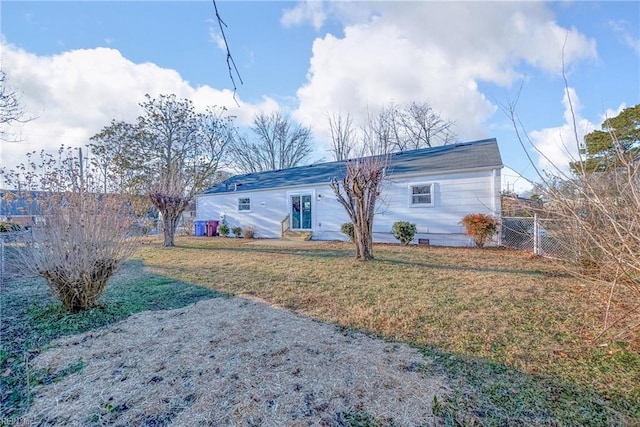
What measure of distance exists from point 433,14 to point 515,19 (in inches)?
62.4

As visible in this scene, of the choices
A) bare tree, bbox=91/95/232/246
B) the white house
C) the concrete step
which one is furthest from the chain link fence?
bare tree, bbox=91/95/232/246

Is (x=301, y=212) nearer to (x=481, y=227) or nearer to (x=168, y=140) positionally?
(x=481, y=227)

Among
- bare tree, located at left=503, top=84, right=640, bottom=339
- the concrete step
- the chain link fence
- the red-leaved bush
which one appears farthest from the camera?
the concrete step

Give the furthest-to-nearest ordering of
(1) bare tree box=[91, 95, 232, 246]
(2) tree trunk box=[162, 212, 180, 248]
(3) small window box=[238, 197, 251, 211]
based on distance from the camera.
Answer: (1) bare tree box=[91, 95, 232, 246]
(3) small window box=[238, 197, 251, 211]
(2) tree trunk box=[162, 212, 180, 248]

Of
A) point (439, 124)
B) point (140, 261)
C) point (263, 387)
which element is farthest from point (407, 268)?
point (439, 124)

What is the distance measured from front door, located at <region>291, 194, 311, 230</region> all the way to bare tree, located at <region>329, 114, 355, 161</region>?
6.15 metres

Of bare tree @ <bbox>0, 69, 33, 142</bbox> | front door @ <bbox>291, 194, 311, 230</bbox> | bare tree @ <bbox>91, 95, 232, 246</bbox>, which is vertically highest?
bare tree @ <bbox>91, 95, 232, 246</bbox>

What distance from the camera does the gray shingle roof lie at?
11.2 metres

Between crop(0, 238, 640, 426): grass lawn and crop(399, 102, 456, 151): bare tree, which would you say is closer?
crop(0, 238, 640, 426): grass lawn

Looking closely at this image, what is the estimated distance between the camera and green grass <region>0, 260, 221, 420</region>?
261 cm

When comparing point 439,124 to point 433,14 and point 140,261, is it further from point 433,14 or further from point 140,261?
point 140,261

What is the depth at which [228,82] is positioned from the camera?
334cm

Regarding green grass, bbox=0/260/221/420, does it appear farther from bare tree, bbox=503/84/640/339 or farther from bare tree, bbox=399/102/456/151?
bare tree, bbox=399/102/456/151

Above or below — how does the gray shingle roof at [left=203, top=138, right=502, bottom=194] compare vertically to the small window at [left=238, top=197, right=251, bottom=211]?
above
